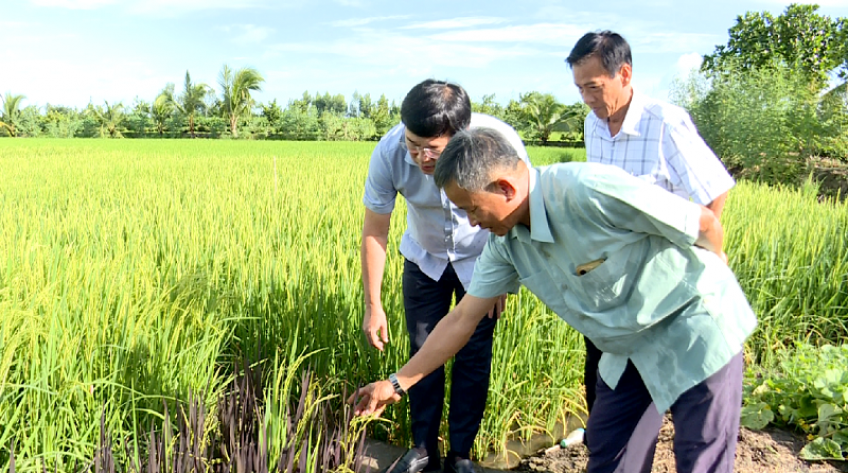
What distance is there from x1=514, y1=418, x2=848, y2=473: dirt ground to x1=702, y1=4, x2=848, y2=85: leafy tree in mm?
13347

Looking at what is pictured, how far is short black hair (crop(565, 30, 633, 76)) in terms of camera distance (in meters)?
1.82

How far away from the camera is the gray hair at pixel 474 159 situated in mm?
1126

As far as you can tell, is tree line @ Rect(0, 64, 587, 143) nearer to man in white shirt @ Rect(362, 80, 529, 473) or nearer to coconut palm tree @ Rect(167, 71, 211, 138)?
coconut palm tree @ Rect(167, 71, 211, 138)

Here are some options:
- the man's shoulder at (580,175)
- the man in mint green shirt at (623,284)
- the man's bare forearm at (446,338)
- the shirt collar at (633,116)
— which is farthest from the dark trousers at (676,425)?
the shirt collar at (633,116)

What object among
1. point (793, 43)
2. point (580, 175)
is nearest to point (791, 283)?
point (580, 175)

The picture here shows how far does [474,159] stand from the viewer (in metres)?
1.12

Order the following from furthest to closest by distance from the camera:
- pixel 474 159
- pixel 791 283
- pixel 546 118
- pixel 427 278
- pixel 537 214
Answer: pixel 546 118 → pixel 791 283 → pixel 427 278 → pixel 537 214 → pixel 474 159

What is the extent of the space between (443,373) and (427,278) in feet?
1.15

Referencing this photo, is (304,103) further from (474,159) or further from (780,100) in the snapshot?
(474,159)

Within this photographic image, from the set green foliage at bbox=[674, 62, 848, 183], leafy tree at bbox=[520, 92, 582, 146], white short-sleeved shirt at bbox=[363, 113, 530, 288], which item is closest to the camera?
white short-sleeved shirt at bbox=[363, 113, 530, 288]

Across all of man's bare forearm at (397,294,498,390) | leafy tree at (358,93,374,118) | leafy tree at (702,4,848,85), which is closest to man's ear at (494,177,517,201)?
man's bare forearm at (397,294,498,390)

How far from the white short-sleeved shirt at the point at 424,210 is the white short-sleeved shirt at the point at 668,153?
437 mm

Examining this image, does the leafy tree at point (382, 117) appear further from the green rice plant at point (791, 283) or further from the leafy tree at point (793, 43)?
the green rice plant at point (791, 283)

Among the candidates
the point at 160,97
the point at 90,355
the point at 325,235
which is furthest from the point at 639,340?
the point at 160,97
